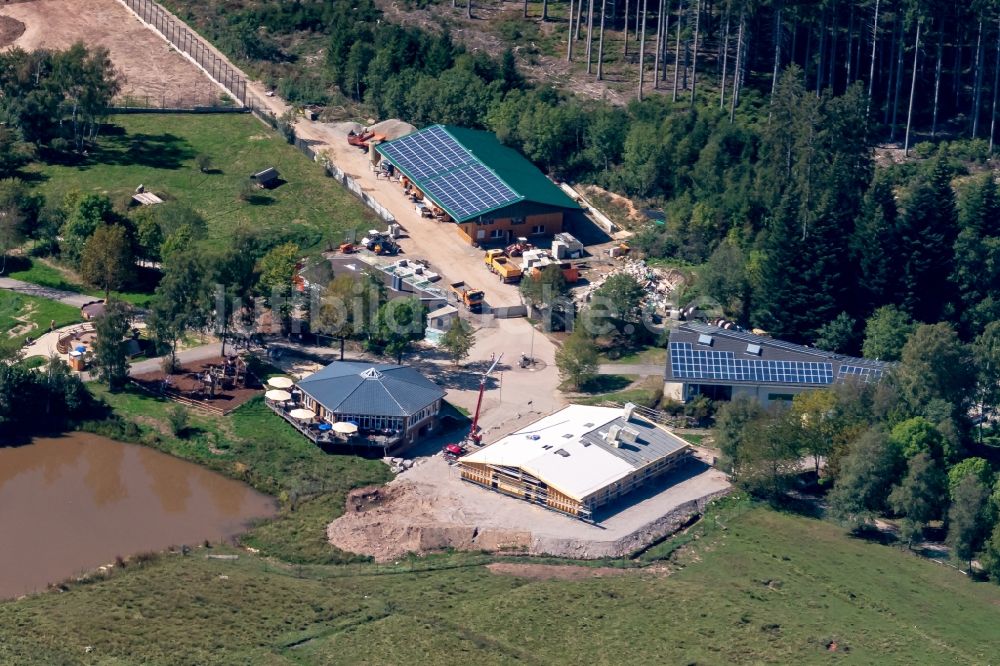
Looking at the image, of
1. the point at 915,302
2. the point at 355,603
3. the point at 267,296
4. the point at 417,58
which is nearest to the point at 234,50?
the point at 417,58

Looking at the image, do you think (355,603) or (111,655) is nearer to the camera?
(111,655)

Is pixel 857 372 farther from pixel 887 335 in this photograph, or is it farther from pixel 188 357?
pixel 188 357

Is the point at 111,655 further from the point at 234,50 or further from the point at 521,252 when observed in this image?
the point at 234,50

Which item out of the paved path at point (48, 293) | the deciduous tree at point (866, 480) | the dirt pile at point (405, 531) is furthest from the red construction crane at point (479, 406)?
the paved path at point (48, 293)

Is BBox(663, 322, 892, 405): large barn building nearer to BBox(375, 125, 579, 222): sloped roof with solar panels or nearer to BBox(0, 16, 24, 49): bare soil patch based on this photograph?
BBox(375, 125, 579, 222): sloped roof with solar panels

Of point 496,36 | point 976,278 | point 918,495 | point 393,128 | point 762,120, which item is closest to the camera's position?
point 918,495

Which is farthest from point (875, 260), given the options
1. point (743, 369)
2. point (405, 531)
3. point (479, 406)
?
Answer: point (405, 531)

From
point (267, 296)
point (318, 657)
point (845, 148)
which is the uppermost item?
point (845, 148)
